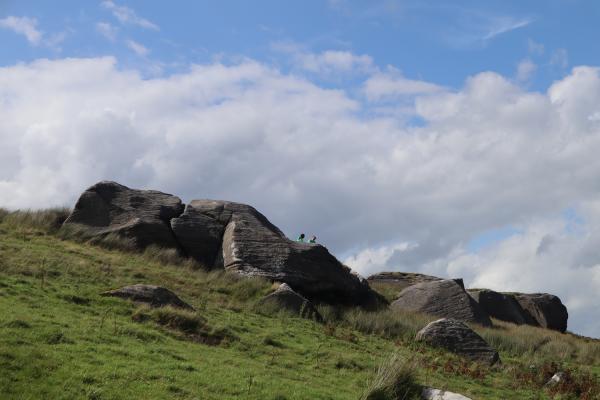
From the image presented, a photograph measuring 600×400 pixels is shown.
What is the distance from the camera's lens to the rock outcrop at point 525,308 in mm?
46969

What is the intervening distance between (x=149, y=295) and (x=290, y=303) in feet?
27.6

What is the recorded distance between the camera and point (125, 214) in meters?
38.2

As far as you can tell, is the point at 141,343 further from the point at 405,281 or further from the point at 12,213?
the point at 405,281

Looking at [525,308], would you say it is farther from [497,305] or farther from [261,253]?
[261,253]

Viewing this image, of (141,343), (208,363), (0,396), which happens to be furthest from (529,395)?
(0,396)

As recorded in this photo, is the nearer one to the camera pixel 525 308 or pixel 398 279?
pixel 525 308

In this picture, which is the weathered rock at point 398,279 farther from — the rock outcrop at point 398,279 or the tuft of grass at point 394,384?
the tuft of grass at point 394,384

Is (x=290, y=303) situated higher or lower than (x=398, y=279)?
lower

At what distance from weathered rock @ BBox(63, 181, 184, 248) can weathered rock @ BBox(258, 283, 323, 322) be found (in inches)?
421

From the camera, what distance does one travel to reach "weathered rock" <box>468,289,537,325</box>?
46.8 m

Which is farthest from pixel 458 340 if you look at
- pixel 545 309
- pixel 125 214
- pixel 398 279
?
pixel 545 309

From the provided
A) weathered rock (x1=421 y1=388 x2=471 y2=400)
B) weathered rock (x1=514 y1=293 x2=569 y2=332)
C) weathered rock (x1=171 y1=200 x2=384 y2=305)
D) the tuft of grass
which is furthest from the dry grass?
the tuft of grass

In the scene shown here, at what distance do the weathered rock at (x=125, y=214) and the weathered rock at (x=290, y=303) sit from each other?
10.7m

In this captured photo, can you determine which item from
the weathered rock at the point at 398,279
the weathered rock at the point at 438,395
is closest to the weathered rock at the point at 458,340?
the weathered rock at the point at 438,395
